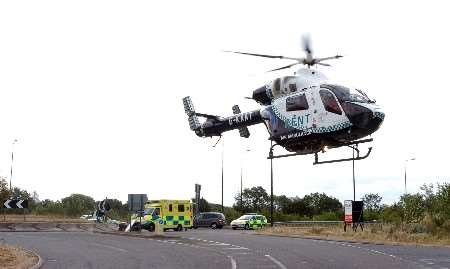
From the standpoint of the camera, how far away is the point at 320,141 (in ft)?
77.5

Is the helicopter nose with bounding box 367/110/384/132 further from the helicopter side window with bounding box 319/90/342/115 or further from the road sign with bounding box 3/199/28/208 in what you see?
the road sign with bounding box 3/199/28/208

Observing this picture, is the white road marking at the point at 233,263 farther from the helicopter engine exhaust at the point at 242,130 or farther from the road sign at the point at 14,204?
the road sign at the point at 14,204

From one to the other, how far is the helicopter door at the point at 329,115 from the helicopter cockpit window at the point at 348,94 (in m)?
0.17

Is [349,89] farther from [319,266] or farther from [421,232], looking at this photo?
[421,232]

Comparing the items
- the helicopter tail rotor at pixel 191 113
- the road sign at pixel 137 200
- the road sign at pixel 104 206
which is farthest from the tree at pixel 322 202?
the helicopter tail rotor at pixel 191 113

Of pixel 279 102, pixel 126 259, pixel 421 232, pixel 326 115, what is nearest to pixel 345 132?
pixel 326 115

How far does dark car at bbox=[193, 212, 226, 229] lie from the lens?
58.5 m

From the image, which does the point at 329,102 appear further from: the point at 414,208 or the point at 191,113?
the point at 414,208

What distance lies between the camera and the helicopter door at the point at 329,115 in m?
22.3

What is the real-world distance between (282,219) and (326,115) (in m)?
60.2

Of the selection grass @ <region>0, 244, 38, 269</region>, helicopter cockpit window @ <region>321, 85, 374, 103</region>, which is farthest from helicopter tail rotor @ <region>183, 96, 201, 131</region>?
grass @ <region>0, 244, 38, 269</region>

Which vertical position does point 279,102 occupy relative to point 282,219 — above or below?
above

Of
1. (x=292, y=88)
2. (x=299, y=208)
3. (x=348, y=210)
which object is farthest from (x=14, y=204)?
(x=299, y=208)

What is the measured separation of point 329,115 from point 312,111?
2.58ft
